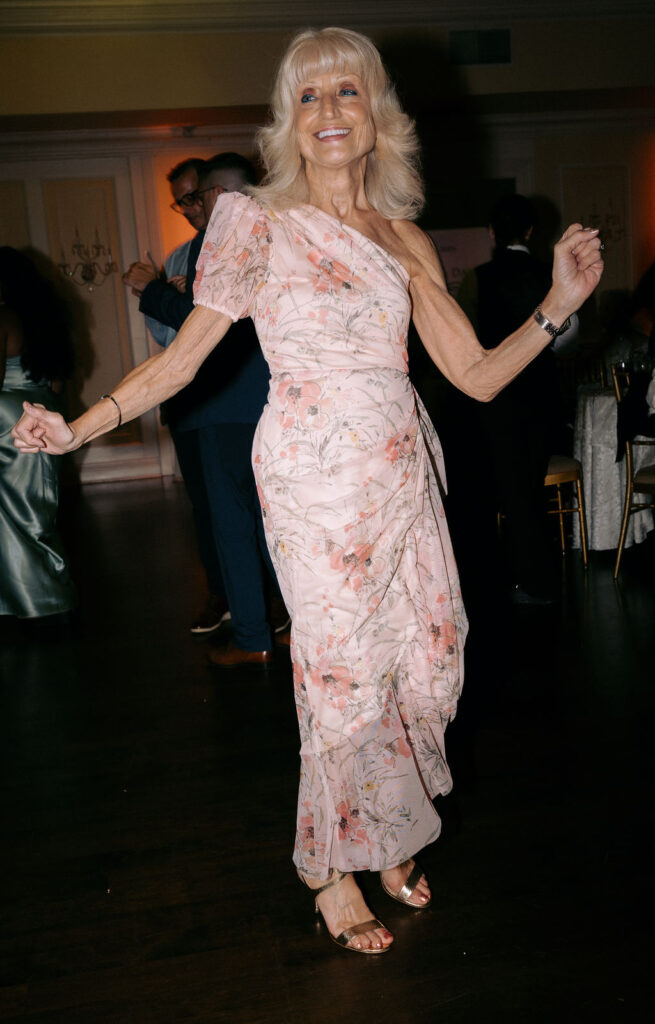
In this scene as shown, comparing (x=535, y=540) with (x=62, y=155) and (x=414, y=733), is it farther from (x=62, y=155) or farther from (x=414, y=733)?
(x=62, y=155)

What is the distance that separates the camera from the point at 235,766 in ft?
8.08

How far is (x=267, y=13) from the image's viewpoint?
632 cm

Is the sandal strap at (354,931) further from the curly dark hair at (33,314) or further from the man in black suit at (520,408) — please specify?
the curly dark hair at (33,314)

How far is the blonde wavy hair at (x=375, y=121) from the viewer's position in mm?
1635

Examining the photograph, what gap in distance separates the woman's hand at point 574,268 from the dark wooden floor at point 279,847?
3.74 ft

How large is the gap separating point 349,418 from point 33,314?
2694 millimetres

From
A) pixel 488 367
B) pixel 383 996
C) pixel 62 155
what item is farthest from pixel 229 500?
pixel 62 155

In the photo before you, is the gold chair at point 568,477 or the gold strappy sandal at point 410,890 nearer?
the gold strappy sandal at point 410,890

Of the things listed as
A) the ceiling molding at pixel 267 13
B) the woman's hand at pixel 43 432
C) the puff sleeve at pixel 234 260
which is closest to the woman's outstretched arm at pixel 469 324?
the puff sleeve at pixel 234 260

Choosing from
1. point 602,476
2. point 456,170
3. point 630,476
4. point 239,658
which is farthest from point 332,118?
point 456,170

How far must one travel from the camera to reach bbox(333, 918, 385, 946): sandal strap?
168 centimetres

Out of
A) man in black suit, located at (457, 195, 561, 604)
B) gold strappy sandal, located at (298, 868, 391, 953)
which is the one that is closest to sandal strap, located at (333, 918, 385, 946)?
gold strappy sandal, located at (298, 868, 391, 953)

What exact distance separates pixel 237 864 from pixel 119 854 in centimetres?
29

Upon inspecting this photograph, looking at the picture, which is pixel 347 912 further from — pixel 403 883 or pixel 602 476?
pixel 602 476
